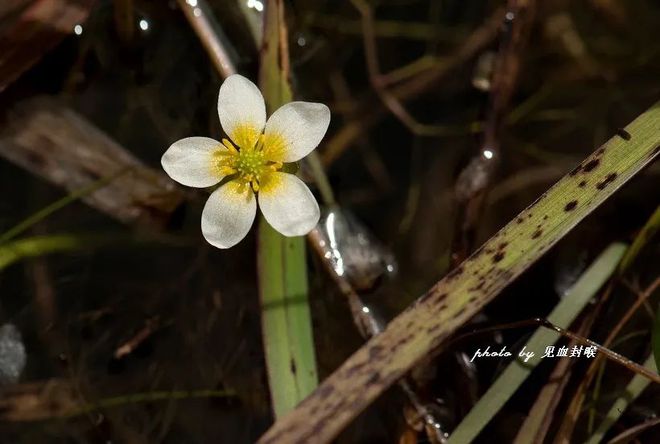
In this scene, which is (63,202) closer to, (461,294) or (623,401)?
(461,294)

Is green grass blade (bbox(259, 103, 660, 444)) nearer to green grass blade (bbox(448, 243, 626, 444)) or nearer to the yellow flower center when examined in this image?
green grass blade (bbox(448, 243, 626, 444))

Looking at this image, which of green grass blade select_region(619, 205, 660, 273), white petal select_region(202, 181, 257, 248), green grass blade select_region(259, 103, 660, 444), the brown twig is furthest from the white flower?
green grass blade select_region(619, 205, 660, 273)

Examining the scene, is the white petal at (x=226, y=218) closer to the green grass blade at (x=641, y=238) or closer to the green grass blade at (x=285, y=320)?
the green grass blade at (x=285, y=320)

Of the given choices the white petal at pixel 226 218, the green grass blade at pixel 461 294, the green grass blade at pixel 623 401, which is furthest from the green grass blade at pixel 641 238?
the white petal at pixel 226 218

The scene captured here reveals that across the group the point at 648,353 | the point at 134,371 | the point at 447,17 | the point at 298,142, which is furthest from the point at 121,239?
the point at 648,353

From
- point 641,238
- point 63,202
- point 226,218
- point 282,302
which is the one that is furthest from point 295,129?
point 641,238

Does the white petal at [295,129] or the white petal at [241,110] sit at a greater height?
the white petal at [241,110]
